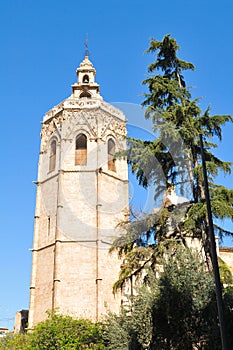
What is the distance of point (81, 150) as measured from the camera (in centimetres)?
2889

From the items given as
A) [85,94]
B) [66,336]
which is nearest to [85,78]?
[85,94]

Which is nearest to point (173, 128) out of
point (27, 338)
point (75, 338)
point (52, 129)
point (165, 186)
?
point (165, 186)

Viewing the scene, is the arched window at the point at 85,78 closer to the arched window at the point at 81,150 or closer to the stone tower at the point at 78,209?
the stone tower at the point at 78,209

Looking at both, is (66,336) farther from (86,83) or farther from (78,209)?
(86,83)

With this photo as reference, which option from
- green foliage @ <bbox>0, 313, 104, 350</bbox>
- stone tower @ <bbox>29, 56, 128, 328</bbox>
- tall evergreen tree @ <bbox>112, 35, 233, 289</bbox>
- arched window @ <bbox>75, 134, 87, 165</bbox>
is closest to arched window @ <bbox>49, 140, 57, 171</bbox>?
stone tower @ <bbox>29, 56, 128, 328</bbox>

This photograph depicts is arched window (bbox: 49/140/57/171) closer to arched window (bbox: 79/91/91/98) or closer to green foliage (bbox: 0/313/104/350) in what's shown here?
arched window (bbox: 79/91/91/98)

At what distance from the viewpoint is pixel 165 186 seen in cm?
1359

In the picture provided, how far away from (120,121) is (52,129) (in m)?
5.08

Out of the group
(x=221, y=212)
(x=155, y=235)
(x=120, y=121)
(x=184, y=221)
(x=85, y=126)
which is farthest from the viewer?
(x=120, y=121)

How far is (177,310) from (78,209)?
15033mm

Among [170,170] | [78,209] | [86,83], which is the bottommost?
[170,170]

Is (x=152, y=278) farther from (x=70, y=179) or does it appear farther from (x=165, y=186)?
(x=70, y=179)

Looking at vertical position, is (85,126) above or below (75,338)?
above

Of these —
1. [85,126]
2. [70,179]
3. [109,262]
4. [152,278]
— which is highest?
[85,126]
